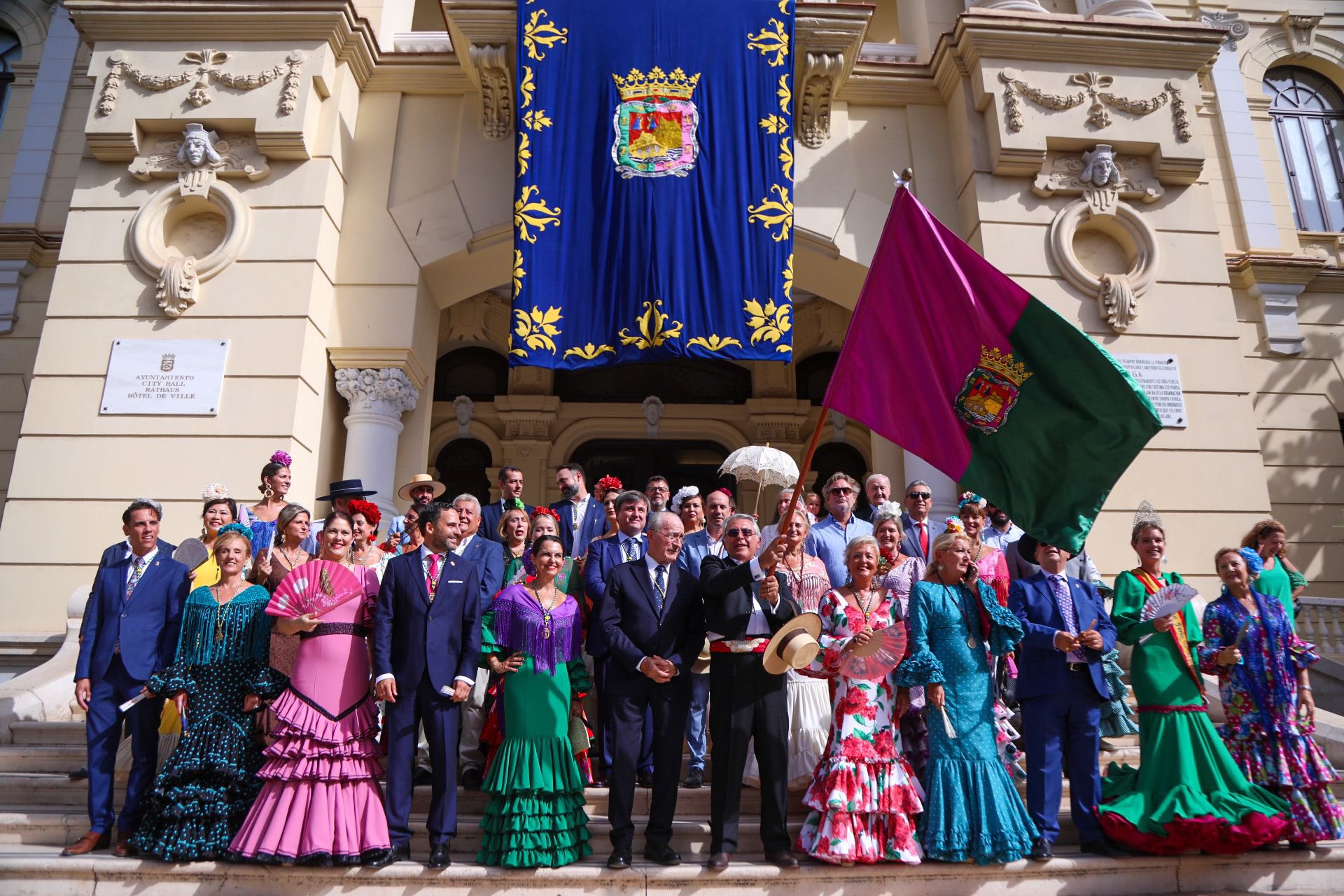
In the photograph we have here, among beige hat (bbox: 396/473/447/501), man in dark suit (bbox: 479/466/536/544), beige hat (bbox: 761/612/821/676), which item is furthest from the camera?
beige hat (bbox: 396/473/447/501)

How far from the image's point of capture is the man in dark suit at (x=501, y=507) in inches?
285

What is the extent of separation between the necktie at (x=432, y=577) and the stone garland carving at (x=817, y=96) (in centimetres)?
717

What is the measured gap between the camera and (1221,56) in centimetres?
1315

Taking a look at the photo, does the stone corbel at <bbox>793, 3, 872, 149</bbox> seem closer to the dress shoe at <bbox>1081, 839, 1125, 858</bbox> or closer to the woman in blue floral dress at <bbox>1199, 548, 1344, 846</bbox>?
the woman in blue floral dress at <bbox>1199, 548, 1344, 846</bbox>

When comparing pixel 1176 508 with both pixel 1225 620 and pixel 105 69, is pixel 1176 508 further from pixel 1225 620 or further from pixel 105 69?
pixel 105 69

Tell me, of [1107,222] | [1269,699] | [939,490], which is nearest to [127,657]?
[1269,699]

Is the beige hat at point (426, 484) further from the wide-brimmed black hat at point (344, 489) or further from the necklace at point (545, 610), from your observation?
the necklace at point (545, 610)

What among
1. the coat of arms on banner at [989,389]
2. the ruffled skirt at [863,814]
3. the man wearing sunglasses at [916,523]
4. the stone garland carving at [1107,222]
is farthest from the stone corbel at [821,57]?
the ruffled skirt at [863,814]

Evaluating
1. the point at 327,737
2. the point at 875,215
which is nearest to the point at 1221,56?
the point at 875,215

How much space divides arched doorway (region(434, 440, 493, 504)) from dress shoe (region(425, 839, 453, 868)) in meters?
9.36

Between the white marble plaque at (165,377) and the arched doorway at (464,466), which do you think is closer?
the white marble plaque at (165,377)

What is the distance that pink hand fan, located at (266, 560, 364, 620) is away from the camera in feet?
16.8

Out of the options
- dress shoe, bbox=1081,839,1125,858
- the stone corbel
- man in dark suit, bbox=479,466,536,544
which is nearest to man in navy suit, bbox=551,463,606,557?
man in dark suit, bbox=479,466,536,544

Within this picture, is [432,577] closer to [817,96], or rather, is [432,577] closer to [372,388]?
[372,388]
